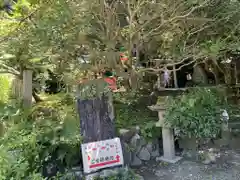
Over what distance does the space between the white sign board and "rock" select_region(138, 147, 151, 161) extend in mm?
762

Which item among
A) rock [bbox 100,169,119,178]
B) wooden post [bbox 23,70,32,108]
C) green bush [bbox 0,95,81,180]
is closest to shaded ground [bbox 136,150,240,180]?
rock [bbox 100,169,119,178]

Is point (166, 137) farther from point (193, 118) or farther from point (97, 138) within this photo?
point (97, 138)

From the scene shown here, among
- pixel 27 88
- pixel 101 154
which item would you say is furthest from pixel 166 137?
pixel 27 88

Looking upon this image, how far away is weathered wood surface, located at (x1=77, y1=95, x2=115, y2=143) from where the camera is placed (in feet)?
10.4

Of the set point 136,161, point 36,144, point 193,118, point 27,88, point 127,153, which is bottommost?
point 136,161

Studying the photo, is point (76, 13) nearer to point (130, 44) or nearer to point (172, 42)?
point (130, 44)

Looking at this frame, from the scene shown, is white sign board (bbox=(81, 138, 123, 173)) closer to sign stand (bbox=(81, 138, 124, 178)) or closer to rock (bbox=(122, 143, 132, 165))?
sign stand (bbox=(81, 138, 124, 178))

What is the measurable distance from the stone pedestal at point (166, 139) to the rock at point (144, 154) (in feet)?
0.67

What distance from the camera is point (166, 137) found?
12.6 feet

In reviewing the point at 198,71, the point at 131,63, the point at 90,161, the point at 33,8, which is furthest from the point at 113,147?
the point at 198,71

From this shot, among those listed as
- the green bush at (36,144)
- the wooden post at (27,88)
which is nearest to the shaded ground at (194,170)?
the green bush at (36,144)

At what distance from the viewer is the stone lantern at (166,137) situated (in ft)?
12.5

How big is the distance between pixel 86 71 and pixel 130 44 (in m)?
0.75

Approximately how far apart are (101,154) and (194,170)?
143 cm
